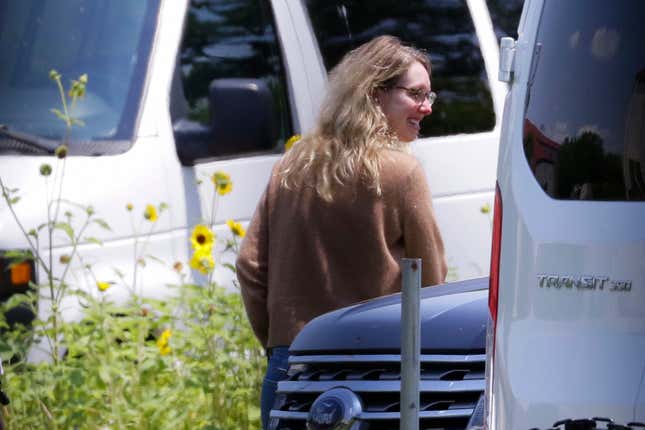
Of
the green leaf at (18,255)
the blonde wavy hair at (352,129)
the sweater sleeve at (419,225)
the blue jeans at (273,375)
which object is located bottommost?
the blue jeans at (273,375)

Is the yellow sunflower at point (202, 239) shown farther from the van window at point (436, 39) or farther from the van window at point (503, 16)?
the van window at point (503, 16)

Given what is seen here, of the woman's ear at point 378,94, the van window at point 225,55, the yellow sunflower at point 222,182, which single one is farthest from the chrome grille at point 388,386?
the van window at point 225,55

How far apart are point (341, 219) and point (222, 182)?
142 centimetres

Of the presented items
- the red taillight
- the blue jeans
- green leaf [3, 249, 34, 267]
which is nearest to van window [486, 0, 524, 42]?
green leaf [3, 249, 34, 267]

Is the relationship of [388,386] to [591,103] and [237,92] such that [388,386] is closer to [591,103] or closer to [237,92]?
[591,103]

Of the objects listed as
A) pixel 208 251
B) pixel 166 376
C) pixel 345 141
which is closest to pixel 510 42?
pixel 345 141

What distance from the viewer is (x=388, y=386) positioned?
3.85 m

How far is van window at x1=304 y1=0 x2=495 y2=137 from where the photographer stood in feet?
22.4

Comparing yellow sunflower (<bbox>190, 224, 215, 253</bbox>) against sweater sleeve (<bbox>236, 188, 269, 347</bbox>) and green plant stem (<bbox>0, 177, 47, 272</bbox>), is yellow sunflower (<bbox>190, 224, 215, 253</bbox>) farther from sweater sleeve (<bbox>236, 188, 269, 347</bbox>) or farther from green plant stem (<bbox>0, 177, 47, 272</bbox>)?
sweater sleeve (<bbox>236, 188, 269, 347</bbox>)

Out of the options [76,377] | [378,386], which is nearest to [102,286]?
[76,377]

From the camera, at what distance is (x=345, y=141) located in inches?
187

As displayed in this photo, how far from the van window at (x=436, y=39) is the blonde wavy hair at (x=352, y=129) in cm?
174

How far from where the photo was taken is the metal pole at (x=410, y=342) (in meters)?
3.17

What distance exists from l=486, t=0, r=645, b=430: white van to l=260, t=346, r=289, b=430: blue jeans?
164cm
